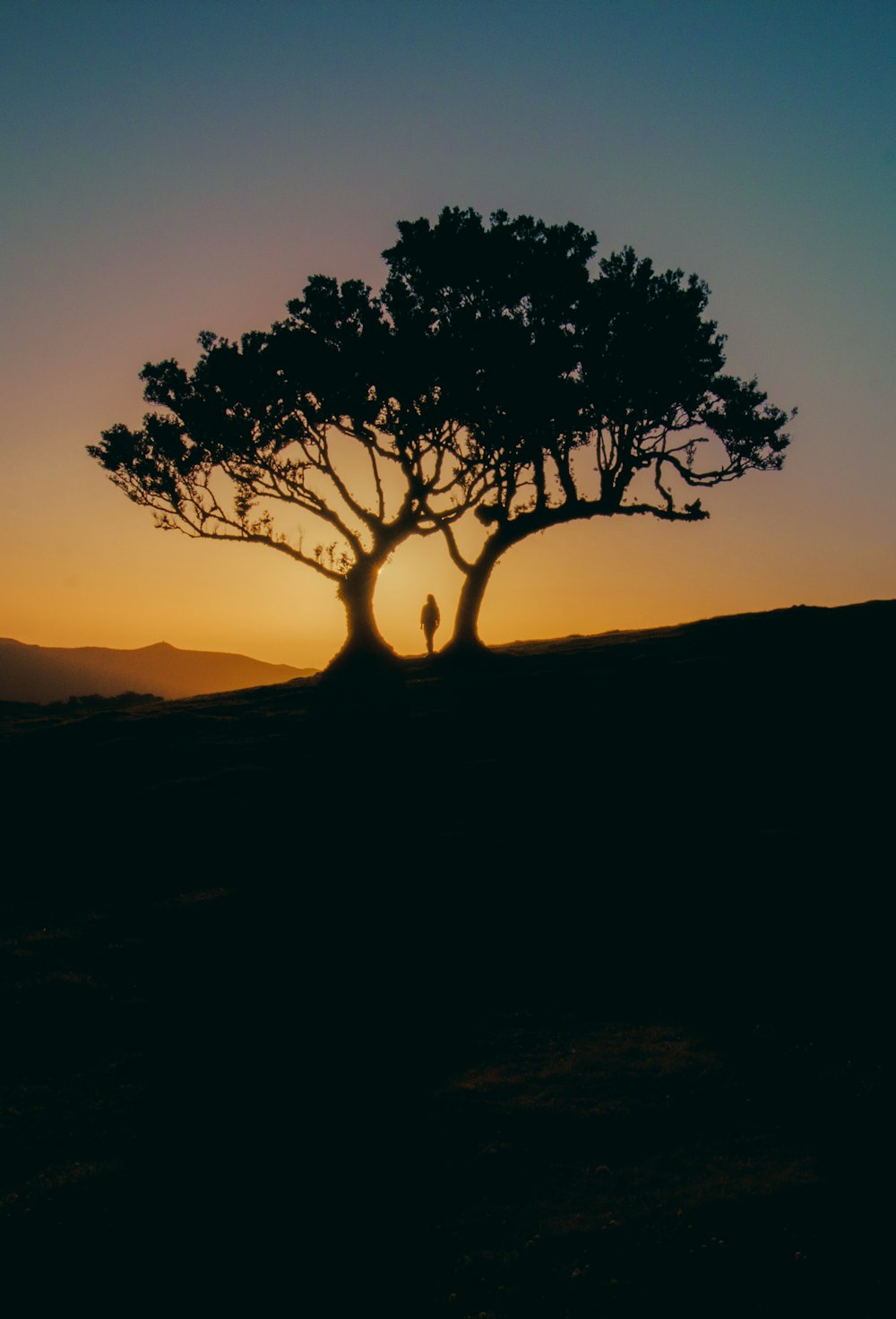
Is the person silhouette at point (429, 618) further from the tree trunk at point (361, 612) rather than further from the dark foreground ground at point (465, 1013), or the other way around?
the dark foreground ground at point (465, 1013)

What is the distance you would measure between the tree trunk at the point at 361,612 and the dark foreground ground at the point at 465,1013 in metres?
10.1

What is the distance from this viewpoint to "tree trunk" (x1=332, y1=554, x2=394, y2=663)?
4353 centimetres

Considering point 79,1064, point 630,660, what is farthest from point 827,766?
point 79,1064

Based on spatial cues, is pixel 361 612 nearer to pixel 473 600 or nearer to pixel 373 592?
pixel 373 592

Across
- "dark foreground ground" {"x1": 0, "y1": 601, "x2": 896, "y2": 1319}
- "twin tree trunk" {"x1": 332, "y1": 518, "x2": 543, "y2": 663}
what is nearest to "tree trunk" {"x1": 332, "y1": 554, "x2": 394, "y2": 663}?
"twin tree trunk" {"x1": 332, "y1": 518, "x2": 543, "y2": 663}

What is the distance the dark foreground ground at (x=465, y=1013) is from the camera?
388 inches

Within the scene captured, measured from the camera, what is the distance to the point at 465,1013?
16281 mm

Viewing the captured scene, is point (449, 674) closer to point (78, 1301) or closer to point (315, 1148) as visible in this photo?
point (315, 1148)

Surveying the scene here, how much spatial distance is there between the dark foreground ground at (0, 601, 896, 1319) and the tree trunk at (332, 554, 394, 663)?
1006 centimetres

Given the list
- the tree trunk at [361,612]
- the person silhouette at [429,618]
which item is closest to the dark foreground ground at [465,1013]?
the tree trunk at [361,612]

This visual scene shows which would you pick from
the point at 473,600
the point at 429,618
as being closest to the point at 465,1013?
the point at 473,600

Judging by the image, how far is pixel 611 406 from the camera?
140 feet

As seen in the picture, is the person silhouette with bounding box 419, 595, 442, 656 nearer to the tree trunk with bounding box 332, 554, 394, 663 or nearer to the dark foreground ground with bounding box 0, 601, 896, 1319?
the tree trunk with bounding box 332, 554, 394, 663

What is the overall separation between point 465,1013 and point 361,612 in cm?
2914
